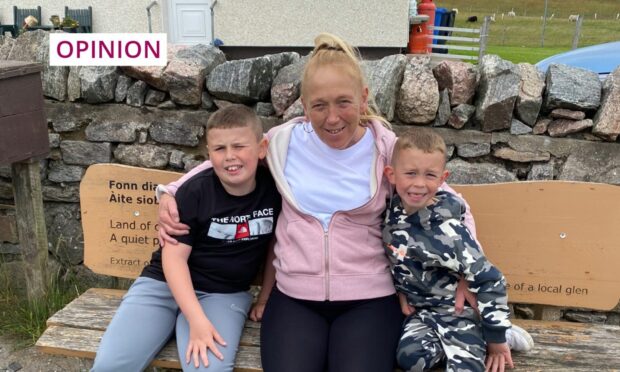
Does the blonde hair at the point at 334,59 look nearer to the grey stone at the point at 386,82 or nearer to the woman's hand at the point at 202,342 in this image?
the grey stone at the point at 386,82

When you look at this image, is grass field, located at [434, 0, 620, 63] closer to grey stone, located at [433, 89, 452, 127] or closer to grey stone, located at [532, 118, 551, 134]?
grey stone, located at [532, 118, 551, 134]

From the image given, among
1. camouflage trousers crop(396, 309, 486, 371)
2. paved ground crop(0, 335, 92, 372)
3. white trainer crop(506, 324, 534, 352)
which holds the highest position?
camouflage trousers crop(396, 309, 486, 371)

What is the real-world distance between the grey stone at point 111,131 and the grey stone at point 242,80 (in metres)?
0.53

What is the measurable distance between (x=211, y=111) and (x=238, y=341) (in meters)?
1.33

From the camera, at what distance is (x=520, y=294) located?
8.70 feet

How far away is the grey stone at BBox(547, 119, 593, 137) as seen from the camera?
2709 millimetres

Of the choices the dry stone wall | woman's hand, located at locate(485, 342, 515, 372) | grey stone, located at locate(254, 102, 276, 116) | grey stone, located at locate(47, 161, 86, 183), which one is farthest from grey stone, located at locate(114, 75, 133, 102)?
woman's hand, located at locate(485, 342, 515, 372)

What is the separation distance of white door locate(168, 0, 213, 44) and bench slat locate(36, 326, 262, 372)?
8.68 meters

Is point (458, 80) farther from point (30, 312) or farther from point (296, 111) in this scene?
point (30, 312)

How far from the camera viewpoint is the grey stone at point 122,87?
312 cm

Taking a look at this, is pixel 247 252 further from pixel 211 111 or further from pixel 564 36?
pixel 564 36

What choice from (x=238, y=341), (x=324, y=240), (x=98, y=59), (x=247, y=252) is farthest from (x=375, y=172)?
(x=98, y=59)

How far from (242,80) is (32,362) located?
1.93 metres

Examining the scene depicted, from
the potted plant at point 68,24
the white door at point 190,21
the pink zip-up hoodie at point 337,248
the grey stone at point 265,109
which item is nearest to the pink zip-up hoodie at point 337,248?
the pink zip-up hoodie at point 337,248
